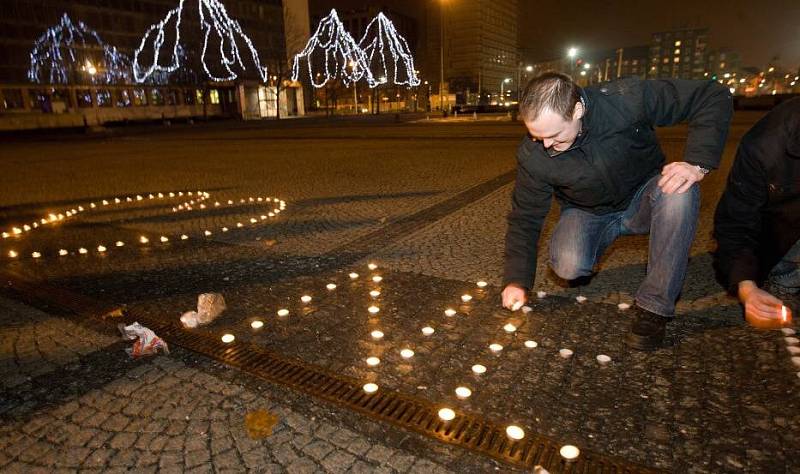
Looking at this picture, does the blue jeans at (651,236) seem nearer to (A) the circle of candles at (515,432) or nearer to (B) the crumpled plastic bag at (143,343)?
(A) the circle of candles at (515,432)

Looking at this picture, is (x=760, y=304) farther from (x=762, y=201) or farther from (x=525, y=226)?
(x=525, y=226)

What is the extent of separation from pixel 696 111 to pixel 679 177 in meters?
0.46

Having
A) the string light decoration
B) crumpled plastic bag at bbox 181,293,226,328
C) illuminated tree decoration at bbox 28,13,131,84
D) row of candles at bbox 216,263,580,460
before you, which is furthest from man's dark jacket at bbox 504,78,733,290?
illuminated tree decoration at bbox 28,13,131,84

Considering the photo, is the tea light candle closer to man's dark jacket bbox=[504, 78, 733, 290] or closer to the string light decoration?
man's dark jacket bbox=[504, 78, 733, 290]

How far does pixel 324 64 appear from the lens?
72.8 metres

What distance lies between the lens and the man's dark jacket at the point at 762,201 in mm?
2837

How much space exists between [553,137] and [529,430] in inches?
59.8

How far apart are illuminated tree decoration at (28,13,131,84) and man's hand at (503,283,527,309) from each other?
66479 mm

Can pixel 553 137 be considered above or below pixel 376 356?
above

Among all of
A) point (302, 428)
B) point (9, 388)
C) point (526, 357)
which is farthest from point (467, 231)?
point (9, 388)

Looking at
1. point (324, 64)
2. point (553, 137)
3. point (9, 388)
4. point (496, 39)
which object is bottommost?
point (9, 388)

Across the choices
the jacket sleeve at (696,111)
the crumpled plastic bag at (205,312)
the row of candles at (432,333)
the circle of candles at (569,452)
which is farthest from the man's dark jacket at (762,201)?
the crumpled plastic bag at (205,312)

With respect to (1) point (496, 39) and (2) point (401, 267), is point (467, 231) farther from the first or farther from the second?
(1) point (496, 39)

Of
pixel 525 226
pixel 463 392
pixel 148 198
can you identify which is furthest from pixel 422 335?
pixel 148 198
